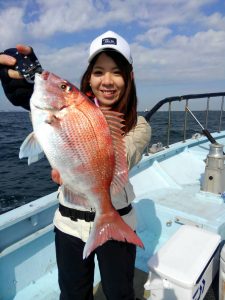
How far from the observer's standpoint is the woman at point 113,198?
2018mm

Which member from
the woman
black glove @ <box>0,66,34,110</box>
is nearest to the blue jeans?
the woman

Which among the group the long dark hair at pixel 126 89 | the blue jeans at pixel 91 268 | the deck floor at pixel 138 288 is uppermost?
the long dark hair at pixel 126 89

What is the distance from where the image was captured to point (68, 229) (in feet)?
6.85

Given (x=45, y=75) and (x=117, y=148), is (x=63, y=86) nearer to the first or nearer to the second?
(x=45, y=75)

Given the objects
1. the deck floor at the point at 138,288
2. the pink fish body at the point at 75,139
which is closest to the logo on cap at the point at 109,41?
the pink fish body at the point at 75,139

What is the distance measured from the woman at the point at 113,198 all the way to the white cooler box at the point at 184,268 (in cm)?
30

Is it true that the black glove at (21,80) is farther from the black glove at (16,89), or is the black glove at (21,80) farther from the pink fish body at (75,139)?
the pink fish body at (75,139)

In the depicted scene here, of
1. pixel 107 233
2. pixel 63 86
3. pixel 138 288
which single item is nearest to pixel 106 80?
pixel 63 86

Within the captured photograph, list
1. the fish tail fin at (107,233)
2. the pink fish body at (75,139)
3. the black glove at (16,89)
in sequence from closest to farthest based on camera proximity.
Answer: the pink fish body at (75,139) → the fish tail fin at (107,233) → the black glove at (16,89)

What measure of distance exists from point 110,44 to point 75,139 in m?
0.80

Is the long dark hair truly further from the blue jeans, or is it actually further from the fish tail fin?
the blue jeans

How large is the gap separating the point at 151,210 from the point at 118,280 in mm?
1897

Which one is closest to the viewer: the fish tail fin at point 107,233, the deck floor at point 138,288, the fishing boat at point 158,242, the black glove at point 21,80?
the fish tail fin at point 107,233

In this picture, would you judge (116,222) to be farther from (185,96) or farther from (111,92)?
(185,96)
